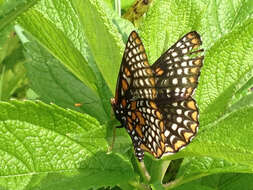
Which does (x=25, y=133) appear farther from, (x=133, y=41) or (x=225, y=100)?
(x=225, y=100)

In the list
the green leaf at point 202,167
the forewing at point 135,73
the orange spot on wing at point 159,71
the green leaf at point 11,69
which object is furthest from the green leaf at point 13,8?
the green leaf at point 11,69

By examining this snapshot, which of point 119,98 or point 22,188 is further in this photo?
point 119,98

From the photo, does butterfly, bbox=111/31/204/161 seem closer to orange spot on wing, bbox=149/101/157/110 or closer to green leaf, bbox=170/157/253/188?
orange spot on wing, bbox=149/101/157/110

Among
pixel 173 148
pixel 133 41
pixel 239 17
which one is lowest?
pixel 173 148

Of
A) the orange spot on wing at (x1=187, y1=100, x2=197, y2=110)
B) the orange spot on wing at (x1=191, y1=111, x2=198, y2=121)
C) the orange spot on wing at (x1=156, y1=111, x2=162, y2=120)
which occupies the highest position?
the orange spot on wing at (x1=156, y1=111, x2=162, y2=120)

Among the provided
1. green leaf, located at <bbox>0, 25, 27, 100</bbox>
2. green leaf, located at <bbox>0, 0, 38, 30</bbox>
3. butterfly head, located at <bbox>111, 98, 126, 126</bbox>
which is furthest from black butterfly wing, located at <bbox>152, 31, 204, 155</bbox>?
green leaf, located at <bbox>0, 25, 27, 100</bbox>

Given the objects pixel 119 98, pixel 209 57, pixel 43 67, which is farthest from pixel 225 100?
pixel 43 67
